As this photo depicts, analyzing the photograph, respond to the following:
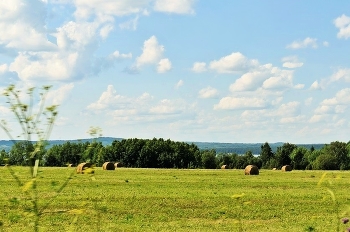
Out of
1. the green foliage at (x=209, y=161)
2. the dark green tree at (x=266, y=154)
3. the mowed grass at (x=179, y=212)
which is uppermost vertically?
the dark green tree at (x=266, y=154)

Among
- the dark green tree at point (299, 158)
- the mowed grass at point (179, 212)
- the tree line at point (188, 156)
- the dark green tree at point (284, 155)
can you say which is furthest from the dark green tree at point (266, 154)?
the mowed grass at point (179, 212)

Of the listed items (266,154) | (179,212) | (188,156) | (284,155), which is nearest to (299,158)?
(284,155)

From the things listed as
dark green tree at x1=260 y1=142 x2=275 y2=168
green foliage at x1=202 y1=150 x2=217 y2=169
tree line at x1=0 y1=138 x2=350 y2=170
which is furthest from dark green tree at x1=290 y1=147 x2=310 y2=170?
green foliage at x1=202 y1=150 x2=217 y2=169

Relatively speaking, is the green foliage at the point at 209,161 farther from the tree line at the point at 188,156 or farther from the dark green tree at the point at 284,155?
the dark green tree at the point at 284,155

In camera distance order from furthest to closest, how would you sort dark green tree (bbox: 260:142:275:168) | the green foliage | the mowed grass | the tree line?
dark green tree (bbox: 260:142:275:168) → the green foliage → the tree line → the mowed grass

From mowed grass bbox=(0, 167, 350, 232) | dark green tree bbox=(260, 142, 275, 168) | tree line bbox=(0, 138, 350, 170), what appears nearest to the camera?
mowed grass bbox=(0, 167, 350, 232)

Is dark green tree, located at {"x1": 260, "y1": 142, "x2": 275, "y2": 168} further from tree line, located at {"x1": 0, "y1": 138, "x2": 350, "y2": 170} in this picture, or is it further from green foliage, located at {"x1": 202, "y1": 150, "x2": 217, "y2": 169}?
green foliage, located at {"x1": 202, "y1": 150, "x2": 217, "y2": 169}

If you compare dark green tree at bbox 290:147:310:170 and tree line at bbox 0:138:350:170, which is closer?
tree line at bbox 0:138:350:170

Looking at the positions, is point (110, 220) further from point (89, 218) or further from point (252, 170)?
point (252, 170)

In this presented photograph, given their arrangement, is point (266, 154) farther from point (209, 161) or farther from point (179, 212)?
point (179, 212)

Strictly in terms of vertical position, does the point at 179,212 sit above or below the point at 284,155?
below

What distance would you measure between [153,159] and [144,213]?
104 m

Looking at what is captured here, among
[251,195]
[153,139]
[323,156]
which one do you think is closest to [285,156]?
[323,156]

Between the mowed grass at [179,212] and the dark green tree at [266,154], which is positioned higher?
the dark green tree at [266,154]
